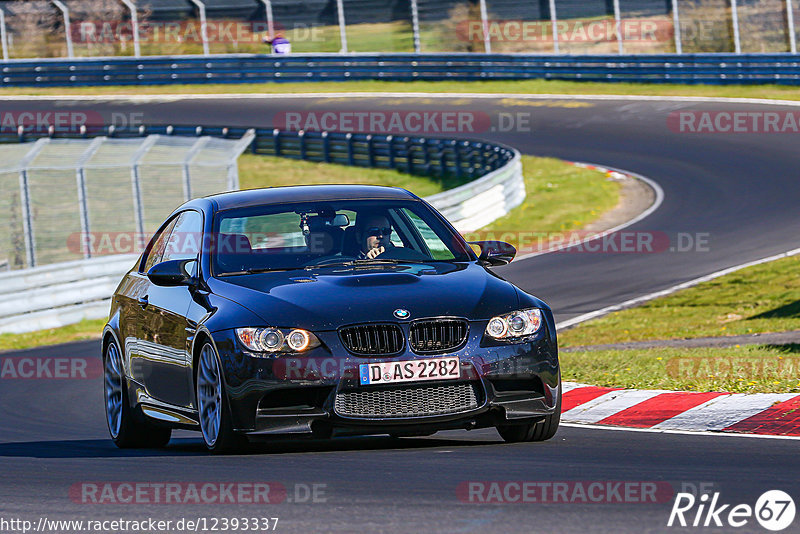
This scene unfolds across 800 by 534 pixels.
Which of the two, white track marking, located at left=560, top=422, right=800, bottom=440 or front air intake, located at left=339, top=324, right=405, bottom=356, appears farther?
white track marking, located at left=560, top=422, right=800, bottom=440

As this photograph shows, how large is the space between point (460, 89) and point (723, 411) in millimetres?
34740

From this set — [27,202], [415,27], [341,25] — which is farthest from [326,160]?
[27,202]

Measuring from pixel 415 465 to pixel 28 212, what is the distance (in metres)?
15.1

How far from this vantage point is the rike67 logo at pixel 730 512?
17.1 ft

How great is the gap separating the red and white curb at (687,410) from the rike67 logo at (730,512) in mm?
2094

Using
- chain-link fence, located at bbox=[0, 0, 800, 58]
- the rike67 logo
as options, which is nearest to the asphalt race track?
the rike67 logo

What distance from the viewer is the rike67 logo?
17.1 ft

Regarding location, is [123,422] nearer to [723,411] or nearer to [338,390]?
[338,390]

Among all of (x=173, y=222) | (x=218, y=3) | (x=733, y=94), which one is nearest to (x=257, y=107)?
(x=218, y=3)

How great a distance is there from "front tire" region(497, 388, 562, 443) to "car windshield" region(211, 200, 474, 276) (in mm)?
1125

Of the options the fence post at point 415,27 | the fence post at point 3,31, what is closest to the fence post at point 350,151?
the fence post at point 415,27

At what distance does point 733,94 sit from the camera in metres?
36.5

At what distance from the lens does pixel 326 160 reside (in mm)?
35469

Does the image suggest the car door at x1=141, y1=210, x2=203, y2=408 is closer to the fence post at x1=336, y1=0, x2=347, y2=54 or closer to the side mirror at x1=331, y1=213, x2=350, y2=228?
the side mirror at x1=331, y1=213, x2=350, y2=228
